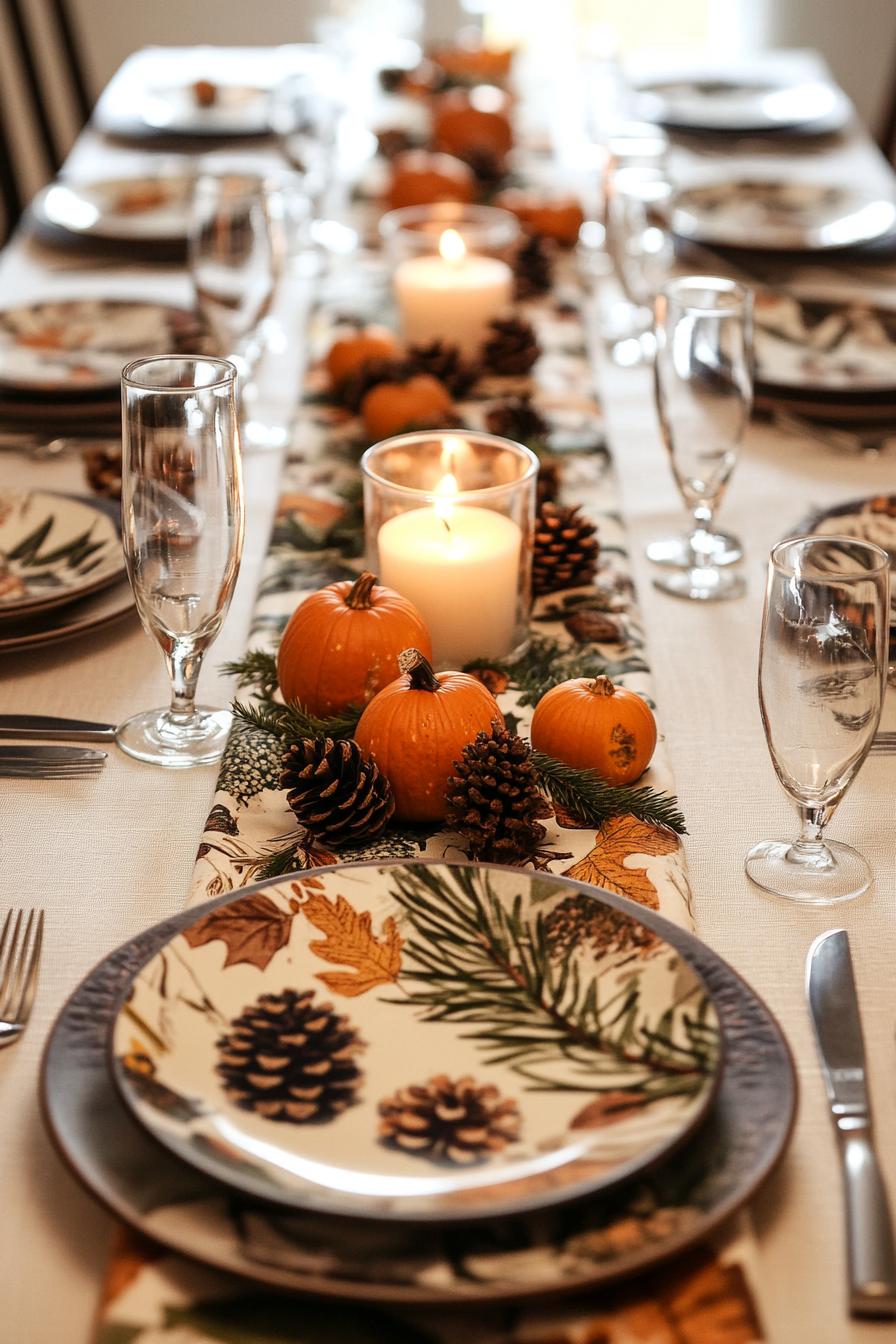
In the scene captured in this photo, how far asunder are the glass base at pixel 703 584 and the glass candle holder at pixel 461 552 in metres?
0.16

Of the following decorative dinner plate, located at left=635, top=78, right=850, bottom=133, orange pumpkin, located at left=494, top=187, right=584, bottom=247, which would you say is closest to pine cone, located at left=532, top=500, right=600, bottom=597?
orange pumpkin, located at left=494, top=187, right=584, bottom=247

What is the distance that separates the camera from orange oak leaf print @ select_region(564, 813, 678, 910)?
30.5 inches

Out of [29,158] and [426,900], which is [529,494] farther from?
[29,158]

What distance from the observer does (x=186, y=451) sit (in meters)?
0.86

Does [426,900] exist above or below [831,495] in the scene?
above

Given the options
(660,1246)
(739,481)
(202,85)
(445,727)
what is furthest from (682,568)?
(202,85)

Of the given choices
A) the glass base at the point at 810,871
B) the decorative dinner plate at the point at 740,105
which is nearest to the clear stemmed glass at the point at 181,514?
the glass base at the point at 810,871

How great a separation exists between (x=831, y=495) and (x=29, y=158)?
4284 millimetres

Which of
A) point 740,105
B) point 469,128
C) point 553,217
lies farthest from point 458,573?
point 740,105

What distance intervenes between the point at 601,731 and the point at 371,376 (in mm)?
657

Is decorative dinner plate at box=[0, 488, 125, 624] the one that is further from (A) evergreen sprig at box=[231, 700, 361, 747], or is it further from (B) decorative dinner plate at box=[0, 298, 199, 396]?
(B) decorative dinner plate at box=[0, 298, 199, 396]

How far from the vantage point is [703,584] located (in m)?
1.14

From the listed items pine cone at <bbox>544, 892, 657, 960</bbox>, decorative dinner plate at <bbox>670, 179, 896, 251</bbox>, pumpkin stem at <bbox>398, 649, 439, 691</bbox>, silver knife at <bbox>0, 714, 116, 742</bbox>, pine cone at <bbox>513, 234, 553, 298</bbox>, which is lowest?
decorative dinner plate at <bbox>670, 179, 896, 251</bbox>

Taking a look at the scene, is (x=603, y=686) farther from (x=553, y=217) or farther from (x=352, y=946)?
(x=553, y=217)
